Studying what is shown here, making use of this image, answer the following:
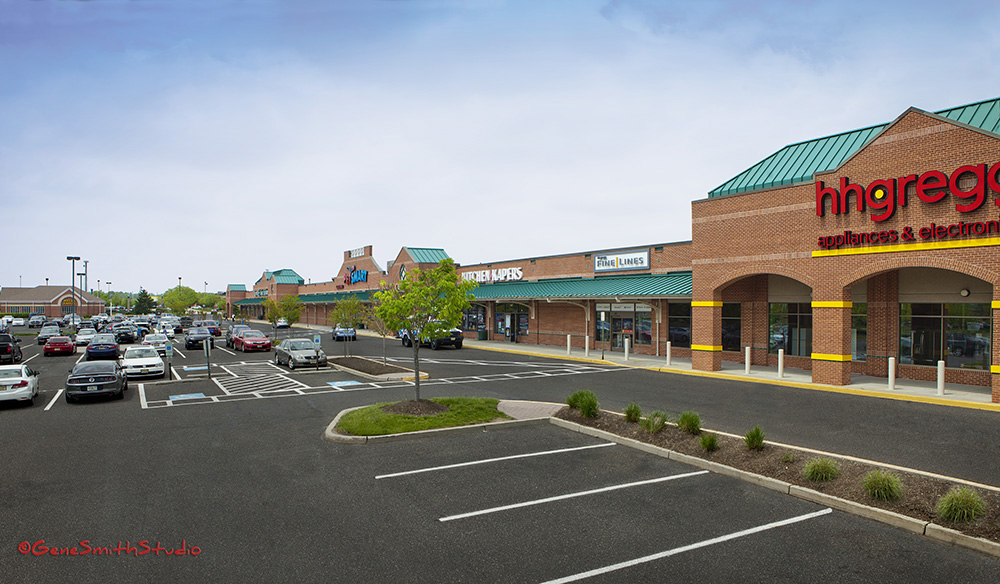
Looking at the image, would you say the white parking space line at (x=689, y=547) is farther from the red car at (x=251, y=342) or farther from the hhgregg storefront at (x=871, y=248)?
the red car at (x=251, y=342)

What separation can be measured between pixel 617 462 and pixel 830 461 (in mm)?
3510

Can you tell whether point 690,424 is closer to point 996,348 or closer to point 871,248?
point 996,348

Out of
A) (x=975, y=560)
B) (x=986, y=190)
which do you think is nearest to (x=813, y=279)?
(x=986, y=190)

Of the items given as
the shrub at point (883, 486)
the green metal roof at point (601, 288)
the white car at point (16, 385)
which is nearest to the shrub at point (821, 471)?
the shrub at point (883, 486)

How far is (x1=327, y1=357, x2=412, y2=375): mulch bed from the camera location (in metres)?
24.5

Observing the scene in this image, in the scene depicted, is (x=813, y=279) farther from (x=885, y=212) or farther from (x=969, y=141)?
(x=969, y=141)

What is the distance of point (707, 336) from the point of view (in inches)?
969

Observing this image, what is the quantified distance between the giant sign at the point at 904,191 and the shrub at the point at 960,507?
45.1 feet

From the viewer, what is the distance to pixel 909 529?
7.39 meters

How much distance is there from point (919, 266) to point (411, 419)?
17328mm

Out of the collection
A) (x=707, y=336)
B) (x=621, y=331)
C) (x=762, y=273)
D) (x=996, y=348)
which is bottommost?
(x=621, y=331)

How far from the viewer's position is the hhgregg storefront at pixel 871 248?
17484 millimetres

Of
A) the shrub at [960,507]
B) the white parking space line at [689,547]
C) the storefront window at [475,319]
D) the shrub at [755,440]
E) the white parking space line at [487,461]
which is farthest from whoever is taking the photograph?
the storefront window at [475,319]

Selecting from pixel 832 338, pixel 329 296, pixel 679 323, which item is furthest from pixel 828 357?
pixel 329 296
